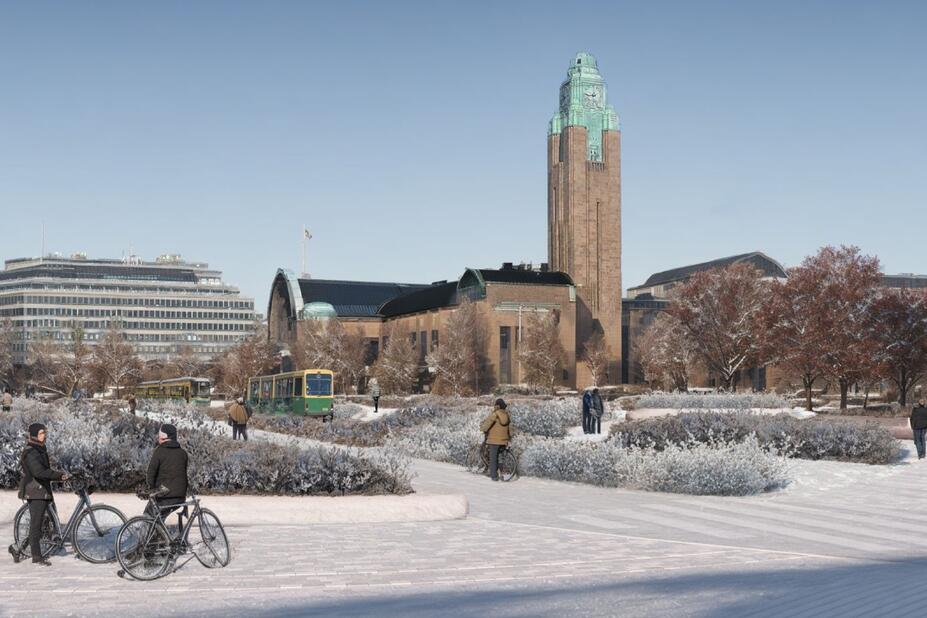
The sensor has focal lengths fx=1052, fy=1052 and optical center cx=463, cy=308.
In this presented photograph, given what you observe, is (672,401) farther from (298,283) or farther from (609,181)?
(298,283)

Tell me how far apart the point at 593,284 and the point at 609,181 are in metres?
11.5

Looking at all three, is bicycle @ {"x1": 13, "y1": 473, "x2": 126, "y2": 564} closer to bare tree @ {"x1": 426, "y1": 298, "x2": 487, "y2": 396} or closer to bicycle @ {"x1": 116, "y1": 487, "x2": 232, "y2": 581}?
bicycle @ {"x1": 116, "y1": 487, "x2": 232, "y2": 581}

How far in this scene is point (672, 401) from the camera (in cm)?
4612

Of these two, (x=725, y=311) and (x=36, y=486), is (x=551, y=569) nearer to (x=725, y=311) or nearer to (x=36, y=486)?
(x=36, y=486)

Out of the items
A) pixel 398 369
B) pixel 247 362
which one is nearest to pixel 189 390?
pixel 398 369

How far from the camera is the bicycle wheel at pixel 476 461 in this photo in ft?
72.6

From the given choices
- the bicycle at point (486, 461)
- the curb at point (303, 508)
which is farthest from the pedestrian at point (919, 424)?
the curb at point (303, 508)

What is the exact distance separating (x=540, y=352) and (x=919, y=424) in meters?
66.3

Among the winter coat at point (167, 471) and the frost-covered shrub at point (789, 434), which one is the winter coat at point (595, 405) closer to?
the frost-covered shrub at point (789, 434)

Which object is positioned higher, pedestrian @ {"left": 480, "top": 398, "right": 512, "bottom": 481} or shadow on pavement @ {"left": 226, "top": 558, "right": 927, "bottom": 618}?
pedestrian @ {"left": 480, "top": 398, "right": 512, "bottom": 481}

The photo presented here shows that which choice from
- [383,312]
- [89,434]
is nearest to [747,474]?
[89,434]

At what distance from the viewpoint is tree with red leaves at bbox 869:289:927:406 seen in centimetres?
4572

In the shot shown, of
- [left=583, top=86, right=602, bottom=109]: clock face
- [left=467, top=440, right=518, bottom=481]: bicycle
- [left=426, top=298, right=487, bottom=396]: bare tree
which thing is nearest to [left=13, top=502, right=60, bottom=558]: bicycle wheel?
[left=467, top=440, right=518, bottom=481]: bicycle

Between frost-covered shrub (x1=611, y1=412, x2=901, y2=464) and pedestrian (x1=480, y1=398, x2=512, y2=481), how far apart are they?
3334 millimetres
